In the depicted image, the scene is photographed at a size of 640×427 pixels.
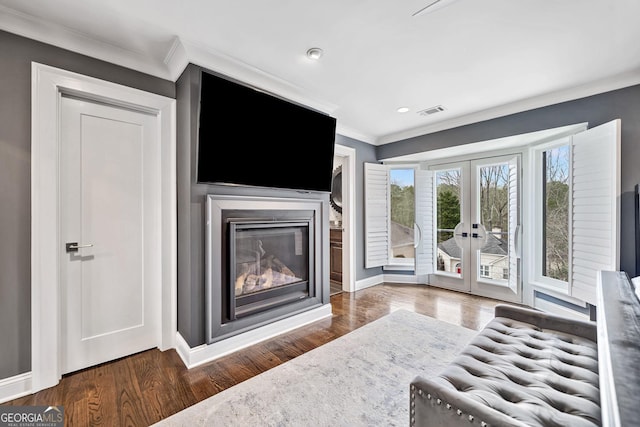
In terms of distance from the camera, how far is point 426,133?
4043mm

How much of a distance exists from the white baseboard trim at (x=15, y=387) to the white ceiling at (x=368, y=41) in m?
2.27

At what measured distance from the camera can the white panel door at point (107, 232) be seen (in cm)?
202

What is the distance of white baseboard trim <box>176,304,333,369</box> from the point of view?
2.14m

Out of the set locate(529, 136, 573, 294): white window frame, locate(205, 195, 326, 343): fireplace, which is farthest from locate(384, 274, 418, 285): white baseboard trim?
locate(205, 195, 326, 343): fireplace

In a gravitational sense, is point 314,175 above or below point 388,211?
above

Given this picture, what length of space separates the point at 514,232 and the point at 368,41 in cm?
321

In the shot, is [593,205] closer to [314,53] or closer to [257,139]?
[314,53]

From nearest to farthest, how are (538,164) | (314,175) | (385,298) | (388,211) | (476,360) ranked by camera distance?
(476,360), (314,175), (538,164), (385,298), (388,211)

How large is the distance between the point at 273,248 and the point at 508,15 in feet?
8.51

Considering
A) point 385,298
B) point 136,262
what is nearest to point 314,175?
point 136,262

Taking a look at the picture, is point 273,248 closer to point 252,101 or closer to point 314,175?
point 314,175

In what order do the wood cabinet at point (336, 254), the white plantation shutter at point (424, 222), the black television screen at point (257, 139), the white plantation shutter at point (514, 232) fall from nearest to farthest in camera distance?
the black television screen at point (257, 139)
the white plantation shutter at point (514, 232)
the white plantation shutter at point (424, 222)
the wood cabinet at point (336, 254)

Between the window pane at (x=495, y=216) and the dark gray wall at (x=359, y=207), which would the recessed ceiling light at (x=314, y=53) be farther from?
the window pane at (x=495, y=216)
